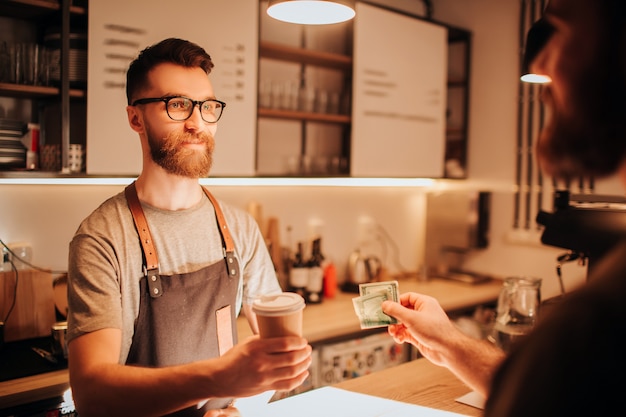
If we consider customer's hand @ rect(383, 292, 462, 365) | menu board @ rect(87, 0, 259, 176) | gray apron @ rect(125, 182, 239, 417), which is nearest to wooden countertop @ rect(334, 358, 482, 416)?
customer's hand @ rect(383, 292, 462, 365)

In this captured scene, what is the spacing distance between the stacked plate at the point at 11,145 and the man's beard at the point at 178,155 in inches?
37.6

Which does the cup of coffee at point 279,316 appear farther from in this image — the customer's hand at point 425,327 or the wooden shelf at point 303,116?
the wooden shelf at point 303,116

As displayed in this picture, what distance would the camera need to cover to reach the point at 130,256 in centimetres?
168

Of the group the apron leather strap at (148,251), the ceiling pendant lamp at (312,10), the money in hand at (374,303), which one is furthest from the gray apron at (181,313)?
the ceiling pendant lamp at (312,10)

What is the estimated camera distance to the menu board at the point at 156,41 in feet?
8.34

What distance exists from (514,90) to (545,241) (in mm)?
2258

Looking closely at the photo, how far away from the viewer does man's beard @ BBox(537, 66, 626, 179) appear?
705mm

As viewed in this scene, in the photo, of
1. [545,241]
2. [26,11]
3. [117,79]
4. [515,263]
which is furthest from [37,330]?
[515,263]

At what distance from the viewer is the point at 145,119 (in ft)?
6.10

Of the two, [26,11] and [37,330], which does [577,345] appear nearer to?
[37,330]

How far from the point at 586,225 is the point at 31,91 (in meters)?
2.40

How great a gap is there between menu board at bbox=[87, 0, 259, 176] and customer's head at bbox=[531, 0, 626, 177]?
2219mm

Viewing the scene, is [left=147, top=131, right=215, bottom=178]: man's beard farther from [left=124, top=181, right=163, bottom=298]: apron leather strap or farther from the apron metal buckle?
→ the apron metal buckle

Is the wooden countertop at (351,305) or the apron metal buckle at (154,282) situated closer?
the apron metal buckle at (154,282)
